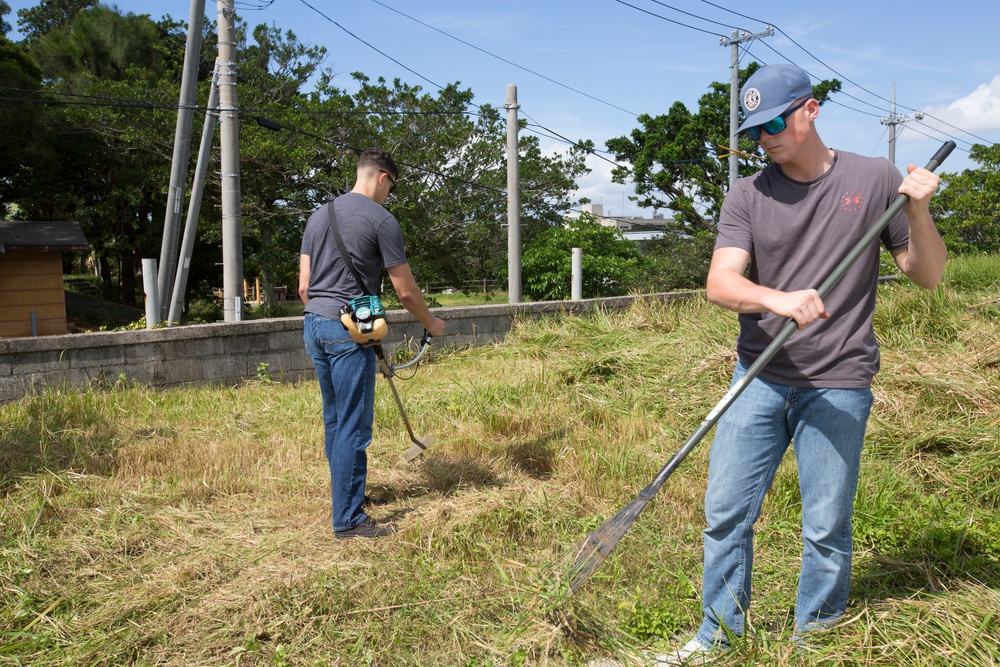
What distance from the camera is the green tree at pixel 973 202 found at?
A: 79.9 ft

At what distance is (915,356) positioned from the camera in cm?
563

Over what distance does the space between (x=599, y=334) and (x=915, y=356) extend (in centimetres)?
297

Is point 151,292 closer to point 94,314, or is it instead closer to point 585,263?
point 585,263

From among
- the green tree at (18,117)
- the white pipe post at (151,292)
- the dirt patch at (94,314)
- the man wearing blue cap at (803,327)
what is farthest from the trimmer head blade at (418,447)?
the dirt patch at (94,314)

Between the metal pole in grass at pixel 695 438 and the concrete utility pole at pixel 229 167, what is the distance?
7553 millimetres

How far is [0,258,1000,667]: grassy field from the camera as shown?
Result: 2.73 meters

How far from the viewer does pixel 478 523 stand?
3.81 metres

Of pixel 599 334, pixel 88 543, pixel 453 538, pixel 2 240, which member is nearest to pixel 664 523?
pixel 453 538

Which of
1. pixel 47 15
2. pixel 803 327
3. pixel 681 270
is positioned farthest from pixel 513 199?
pixel 47 15

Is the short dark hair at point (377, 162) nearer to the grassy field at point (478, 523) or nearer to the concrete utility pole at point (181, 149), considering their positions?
the grassy field at point (478, 523)

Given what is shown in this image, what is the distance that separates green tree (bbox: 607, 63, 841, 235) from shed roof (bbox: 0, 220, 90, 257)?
21.2 metres

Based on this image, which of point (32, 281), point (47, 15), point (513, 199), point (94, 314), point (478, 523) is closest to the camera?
point (478, 523)

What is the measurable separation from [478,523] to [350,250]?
4.92ft

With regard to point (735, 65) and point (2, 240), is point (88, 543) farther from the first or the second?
point (735, 65)
